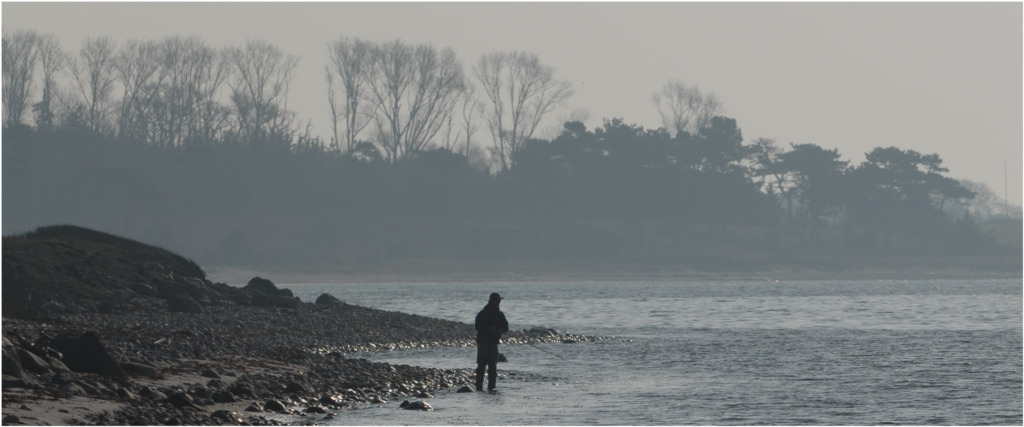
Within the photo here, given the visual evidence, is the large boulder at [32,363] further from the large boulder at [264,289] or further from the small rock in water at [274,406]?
the large boulder at [264,289]

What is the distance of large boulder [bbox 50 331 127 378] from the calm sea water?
3.45 metres

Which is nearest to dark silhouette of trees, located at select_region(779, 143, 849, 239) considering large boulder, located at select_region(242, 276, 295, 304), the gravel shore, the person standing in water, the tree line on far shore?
the tree line on far shore

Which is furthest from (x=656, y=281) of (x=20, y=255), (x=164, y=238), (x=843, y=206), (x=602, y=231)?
(x=20, y=255)

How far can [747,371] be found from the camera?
31578 millimetres

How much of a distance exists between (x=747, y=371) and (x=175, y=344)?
458 inches

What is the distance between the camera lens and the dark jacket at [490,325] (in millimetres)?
25672

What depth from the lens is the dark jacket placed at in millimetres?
25672

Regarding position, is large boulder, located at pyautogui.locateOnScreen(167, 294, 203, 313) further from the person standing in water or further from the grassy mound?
the person standing in water

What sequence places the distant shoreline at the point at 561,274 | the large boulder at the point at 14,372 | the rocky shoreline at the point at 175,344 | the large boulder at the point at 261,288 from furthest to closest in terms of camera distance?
1. the distant shoreline at the point at 561,274
2. the large boulder at the point at 261,288
3. the rocky shoreline at the point at 175,344
4. the large boulder at the point at 14,372

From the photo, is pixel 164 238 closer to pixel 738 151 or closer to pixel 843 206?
pixel 738 151

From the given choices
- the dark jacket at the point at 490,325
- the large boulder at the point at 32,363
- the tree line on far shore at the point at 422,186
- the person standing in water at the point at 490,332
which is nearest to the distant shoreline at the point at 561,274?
the tree line on far shore at the point at 422,186

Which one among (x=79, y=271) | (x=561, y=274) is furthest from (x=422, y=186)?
(x=79, y=271)

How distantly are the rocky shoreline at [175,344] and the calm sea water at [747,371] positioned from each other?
1515mm

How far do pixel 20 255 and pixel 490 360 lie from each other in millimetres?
21039
